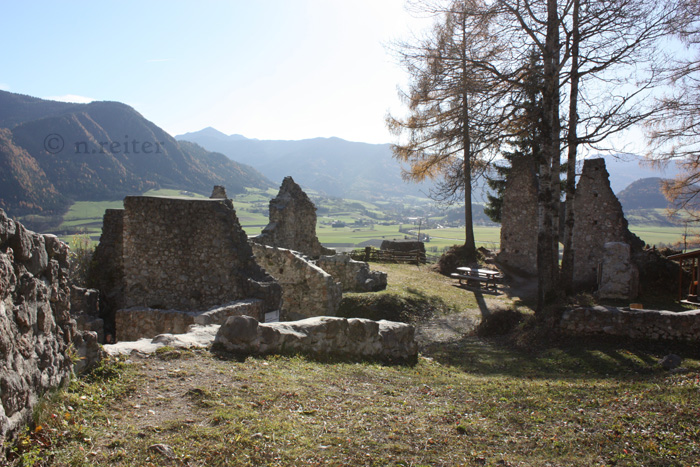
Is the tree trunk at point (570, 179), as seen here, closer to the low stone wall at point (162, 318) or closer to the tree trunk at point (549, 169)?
the tree trunk at point (549, 169)

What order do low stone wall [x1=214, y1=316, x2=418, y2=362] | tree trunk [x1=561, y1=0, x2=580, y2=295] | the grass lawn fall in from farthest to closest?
tree trunk [x1=561, y1=0, x2=580, y2=295] → low stone wall [x1=214, y1=316, x2=418, y2=362] → the grass lawn

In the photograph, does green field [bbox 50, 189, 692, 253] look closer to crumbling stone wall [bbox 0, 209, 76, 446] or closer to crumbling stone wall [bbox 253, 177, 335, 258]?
crumbling stone wall [bbox 253, 177, 335, 258]

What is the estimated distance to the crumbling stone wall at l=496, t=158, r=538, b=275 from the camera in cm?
2192

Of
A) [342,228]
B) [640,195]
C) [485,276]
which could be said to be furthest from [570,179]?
[640,195]

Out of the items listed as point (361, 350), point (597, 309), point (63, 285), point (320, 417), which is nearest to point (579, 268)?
point (597, 309)

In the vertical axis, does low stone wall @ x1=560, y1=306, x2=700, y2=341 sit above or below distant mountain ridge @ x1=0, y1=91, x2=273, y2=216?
below

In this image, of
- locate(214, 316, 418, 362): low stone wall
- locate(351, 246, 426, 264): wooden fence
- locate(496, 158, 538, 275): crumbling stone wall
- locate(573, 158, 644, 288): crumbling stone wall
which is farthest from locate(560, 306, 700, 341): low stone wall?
locate(351, 246, 426, 264): wooden fence

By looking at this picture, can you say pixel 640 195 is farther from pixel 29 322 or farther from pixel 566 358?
pixel 29 322

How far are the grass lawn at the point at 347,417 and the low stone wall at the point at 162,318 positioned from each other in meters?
2.74

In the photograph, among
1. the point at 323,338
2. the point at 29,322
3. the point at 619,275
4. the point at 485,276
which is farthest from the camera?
the point at 485,276

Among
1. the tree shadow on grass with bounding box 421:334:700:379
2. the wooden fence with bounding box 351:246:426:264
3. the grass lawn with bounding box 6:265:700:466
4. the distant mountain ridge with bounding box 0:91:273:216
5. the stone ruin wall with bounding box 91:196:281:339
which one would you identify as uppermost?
the distant mountain ridge with bounding box 0:91:273:216

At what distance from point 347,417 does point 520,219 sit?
19759mm

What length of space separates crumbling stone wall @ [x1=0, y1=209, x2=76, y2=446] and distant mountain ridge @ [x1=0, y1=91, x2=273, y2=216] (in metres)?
59.0

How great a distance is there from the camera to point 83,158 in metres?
86.1
